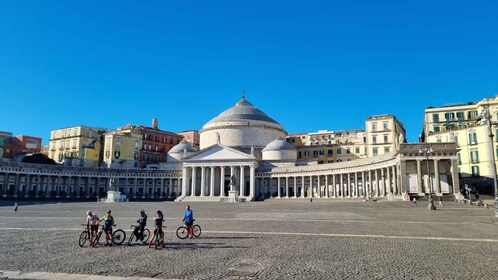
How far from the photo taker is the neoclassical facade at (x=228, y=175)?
65344 millimetres

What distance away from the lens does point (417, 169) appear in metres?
46.8

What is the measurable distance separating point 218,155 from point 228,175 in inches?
230

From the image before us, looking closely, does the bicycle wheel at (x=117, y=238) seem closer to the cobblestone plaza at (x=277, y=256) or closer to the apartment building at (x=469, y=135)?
the cobblestone plaza at (x=277, y=256)

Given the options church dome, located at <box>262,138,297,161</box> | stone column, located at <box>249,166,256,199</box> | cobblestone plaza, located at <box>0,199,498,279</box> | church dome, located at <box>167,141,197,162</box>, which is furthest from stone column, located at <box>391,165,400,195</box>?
church dome, located at <box>167,141,197,162</box>

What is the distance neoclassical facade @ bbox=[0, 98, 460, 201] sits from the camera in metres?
65.3

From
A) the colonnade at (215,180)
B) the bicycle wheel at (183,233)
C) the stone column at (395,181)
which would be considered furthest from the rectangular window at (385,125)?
the bicycle wheel at (183,233)

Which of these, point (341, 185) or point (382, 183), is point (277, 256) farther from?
point (341, 185)

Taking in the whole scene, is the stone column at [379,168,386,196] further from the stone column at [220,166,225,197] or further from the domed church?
the stone column at [220,166,225,197]

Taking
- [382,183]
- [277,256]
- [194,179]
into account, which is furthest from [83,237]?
[194,179]

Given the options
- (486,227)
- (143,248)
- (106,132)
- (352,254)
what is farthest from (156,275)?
(106,132)

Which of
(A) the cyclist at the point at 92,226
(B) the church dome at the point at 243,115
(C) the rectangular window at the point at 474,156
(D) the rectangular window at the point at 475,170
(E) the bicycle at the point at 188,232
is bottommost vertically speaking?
(E) the bicycle at the point at 188,232

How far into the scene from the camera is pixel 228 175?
82250mm

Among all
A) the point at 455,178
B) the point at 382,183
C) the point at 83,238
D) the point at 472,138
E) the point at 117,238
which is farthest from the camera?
the point at 382,183

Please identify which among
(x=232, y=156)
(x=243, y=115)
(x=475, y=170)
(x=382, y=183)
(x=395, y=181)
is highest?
(x=243, y=115)
